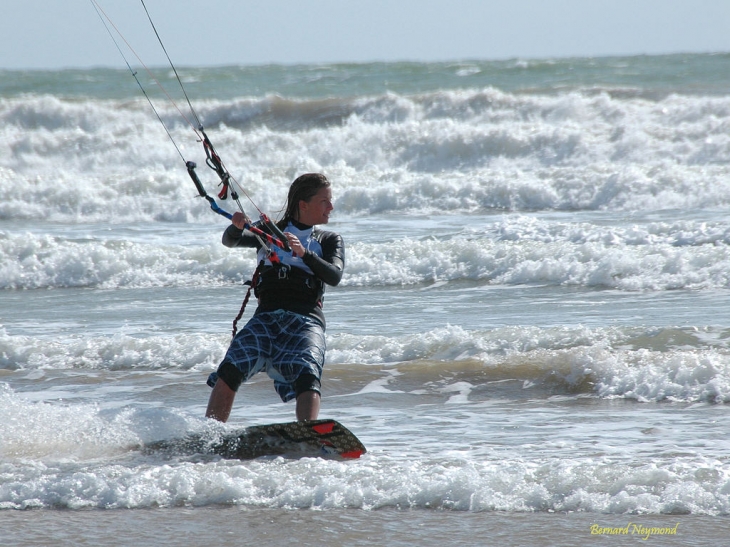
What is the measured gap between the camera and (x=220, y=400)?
14.3 ft

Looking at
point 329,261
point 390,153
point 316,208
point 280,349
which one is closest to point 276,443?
point 280,349

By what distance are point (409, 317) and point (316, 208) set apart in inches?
175

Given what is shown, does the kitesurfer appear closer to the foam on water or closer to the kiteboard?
the kiteboard

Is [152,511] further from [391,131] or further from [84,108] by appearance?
[84,108]

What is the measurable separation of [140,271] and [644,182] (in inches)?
348

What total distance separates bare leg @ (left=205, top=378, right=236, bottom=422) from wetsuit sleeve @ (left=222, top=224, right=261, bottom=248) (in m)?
0.68

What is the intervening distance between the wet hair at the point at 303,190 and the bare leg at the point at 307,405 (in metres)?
0.89

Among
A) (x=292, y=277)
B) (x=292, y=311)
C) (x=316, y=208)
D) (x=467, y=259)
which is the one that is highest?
(x=316, y=208)

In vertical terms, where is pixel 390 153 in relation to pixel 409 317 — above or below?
above

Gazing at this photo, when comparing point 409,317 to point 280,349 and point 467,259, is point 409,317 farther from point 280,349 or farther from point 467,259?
point 280,349

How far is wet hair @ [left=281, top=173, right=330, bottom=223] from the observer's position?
14.9ft

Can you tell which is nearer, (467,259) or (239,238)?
(239,238)

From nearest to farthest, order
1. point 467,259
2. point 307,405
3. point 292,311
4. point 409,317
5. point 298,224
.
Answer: point 307,405 < point 292,311 < point 298,224 < point 409,317 < point 467,259

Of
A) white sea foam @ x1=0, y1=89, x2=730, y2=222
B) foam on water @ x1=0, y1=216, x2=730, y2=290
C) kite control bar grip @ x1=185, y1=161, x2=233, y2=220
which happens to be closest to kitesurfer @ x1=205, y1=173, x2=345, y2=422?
kite control bar grip @ x1=185, y1=161, x2=233, y2=220
